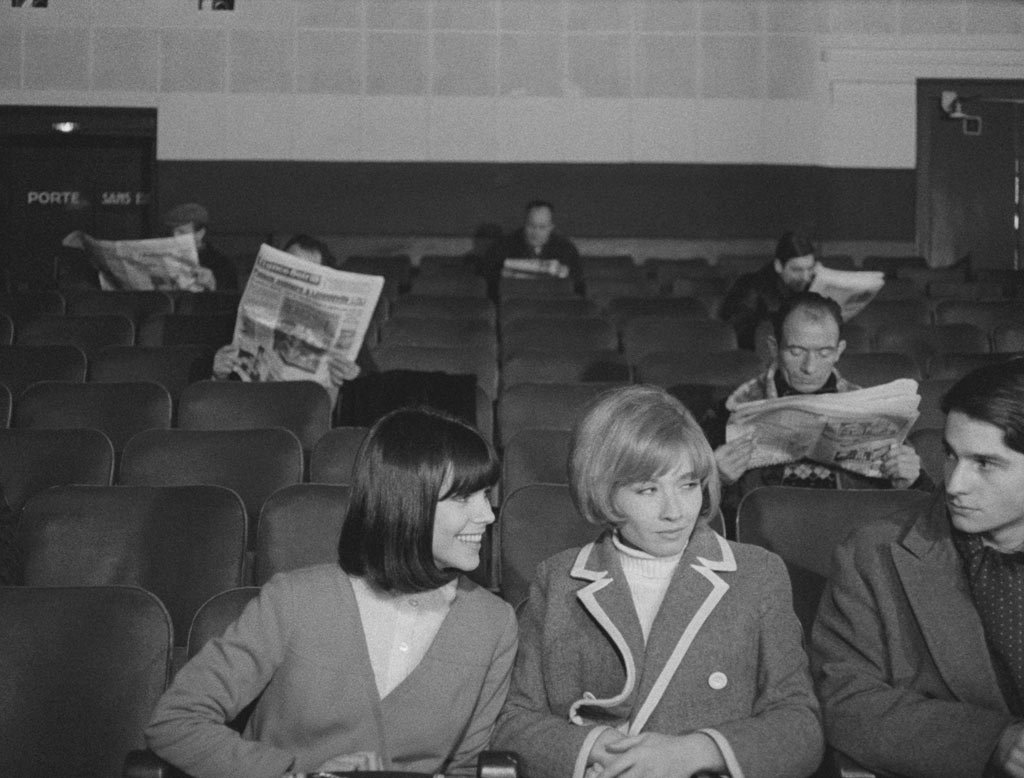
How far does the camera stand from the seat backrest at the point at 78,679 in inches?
79.0

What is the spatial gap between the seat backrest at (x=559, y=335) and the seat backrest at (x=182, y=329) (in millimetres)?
1135

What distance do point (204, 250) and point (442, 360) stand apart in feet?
7.80

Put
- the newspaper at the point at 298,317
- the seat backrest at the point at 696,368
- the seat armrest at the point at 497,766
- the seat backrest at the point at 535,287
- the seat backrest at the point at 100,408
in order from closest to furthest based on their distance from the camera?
the seat armrest at the point at 497,766, the seat backrest at the point at 100,408, the newspaper at the point at 298,317, the seat backrest at the point at 696,368, the seat backrest at the point at 535,287

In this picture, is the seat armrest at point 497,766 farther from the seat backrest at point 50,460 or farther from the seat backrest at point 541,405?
the seat backrest at point 541,405

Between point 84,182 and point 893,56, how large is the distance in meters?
5.64

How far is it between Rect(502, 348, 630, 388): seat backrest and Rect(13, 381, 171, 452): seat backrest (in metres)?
1.26

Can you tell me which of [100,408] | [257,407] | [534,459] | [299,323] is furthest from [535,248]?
[534,459]

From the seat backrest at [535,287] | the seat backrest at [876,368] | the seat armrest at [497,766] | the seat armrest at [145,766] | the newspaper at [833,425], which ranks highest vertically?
the seat backrest at [535,287]

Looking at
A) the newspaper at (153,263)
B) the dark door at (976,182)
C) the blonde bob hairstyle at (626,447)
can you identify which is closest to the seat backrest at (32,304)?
the newspaper at (153,263)

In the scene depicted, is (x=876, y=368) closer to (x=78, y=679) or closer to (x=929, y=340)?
(x=929, y=340)

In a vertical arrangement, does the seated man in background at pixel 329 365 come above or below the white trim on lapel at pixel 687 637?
above

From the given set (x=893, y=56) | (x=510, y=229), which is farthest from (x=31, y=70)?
(x=893, y=56)

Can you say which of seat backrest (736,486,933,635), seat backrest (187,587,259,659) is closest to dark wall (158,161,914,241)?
seat backrest (736,486,933,635)

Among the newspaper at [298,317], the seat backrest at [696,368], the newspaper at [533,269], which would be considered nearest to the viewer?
the newspaper at [298,317]
